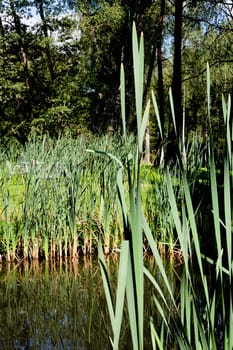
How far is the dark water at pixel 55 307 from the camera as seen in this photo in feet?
8.92

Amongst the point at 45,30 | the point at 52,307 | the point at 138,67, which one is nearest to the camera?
the point at 138,67

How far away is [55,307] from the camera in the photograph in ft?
10.8

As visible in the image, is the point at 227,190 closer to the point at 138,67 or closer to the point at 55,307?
the point at 138,67

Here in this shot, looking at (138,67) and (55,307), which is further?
(55,307)

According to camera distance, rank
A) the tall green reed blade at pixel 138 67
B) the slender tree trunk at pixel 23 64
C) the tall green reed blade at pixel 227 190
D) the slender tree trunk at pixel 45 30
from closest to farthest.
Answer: the tall green reed blade at pixel 138 67, the tall green reed blade at pixel 227 190, the slender tree trunk at pixel 23 64, the slender tree trunk at pixel 45 30

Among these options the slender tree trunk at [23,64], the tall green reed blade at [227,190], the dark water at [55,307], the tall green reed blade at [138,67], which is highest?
the slender tree trunk at [23,64]

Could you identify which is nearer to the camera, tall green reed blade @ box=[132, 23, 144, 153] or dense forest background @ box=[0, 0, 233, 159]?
tall green reed blade @ box=[132, 23, 144, 153]

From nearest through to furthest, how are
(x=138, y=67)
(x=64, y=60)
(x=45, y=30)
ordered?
(x=138, y=67), (x=45, y=30), (x=64, y=60)

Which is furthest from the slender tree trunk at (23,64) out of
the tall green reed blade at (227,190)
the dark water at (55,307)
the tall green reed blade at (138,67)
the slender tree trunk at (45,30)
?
the tall green reed blade at (138,67)

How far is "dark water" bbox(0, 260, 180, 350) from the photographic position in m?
2.72

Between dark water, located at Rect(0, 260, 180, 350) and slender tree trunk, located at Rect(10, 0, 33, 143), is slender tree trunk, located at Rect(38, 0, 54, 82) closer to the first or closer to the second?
slender tree trunk, located at Rect(10, 0, 33, 143)

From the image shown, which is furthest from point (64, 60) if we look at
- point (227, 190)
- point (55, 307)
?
point (227, 190)

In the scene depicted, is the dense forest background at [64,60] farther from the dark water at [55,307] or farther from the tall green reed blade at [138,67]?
the tall green reed blade at [138,67]

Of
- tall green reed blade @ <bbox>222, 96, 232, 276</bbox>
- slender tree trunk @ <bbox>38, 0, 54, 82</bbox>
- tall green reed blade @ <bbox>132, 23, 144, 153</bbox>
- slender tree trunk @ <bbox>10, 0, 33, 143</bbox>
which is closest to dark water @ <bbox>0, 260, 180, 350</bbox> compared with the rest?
tall green reed blade @ <bbox>222, 96, 232, 276</bbox>
